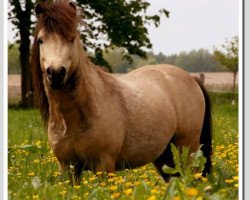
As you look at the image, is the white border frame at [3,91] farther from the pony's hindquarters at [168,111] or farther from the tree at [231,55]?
the tree at [231,55]

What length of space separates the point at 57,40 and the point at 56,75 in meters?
0.30

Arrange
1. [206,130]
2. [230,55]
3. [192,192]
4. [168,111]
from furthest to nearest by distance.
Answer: [206,130]
[168,111]
[230,55]
[192,192]

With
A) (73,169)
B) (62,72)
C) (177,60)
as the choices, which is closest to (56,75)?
(62,72)

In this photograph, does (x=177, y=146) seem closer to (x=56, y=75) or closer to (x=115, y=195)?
(x=56, y=75)

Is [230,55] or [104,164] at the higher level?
[230,55]

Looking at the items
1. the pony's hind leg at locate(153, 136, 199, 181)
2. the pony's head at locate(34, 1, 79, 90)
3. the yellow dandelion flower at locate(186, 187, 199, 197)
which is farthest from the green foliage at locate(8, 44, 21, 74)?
the yellow dandelion flower at locate(186, 187, 199, 197)

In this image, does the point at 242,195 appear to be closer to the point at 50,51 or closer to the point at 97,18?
the point at 50,51

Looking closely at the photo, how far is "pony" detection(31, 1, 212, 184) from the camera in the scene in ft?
14.1

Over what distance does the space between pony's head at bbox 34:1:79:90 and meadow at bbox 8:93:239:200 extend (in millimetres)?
733

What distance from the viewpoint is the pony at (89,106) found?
4309 millimetres

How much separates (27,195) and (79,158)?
0.82 m

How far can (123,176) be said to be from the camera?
17.4 ft

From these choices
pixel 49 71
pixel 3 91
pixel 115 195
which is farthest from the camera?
pixel 3 91

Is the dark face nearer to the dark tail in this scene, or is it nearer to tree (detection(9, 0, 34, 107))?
tree (detection(9, 0, 34, 107))
